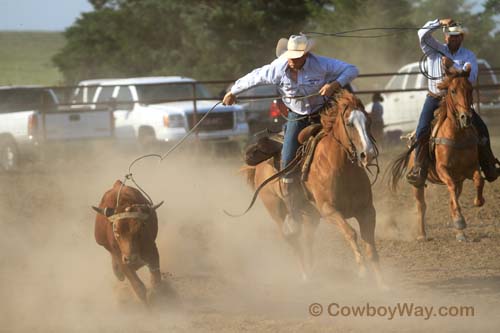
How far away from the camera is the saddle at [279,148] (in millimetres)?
7684

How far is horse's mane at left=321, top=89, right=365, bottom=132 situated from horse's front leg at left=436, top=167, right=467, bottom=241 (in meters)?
2.42

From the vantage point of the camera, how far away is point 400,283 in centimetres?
766

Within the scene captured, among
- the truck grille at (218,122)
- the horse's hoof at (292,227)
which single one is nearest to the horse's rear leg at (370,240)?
the horse's hoof at (292,227)

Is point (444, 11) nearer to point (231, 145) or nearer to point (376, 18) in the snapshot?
point (376, 18)

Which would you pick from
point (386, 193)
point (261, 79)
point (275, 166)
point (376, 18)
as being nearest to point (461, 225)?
point (275, 166)

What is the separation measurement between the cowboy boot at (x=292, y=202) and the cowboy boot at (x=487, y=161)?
8.76ft

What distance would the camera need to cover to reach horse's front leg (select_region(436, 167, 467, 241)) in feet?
30.2

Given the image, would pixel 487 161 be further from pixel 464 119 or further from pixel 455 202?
pixel 464 119

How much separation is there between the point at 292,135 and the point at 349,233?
45.3 inches

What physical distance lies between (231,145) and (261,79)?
10.9m

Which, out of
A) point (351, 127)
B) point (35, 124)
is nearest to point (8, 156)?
point (35, 124)

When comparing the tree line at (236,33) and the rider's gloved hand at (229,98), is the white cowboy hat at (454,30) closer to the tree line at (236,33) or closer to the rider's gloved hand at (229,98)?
the rider's gloved hand at (229,98)

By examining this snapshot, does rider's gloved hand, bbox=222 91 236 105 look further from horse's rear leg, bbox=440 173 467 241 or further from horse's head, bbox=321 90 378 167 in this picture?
horse's rear leg, bbox=440 173 467 241

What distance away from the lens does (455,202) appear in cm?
929
